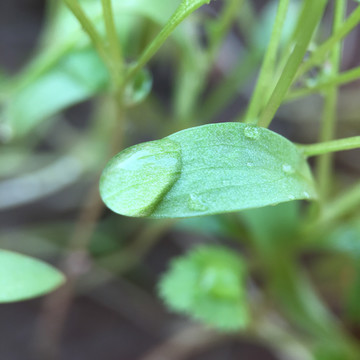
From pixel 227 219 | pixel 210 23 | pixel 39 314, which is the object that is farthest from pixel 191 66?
pixel 39 314

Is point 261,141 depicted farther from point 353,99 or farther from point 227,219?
point 353,99

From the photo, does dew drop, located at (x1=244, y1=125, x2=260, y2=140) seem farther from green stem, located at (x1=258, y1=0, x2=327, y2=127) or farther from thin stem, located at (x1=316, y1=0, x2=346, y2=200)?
thin stem, located at (x1=316, y1=0, x2=346, y2=200)

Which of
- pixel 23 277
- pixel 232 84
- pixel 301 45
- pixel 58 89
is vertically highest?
pixel 232 84

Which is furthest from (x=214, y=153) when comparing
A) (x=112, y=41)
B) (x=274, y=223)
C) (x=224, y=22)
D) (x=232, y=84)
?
(x=232, y=84)

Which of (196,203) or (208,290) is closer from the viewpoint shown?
(196,203)

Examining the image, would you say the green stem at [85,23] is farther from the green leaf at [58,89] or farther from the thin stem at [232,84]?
the thin stem at [232,84]

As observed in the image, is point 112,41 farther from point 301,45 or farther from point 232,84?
point 232,84

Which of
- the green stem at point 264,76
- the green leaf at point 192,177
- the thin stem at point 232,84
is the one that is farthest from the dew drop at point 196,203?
the thin stem at point 232,84
